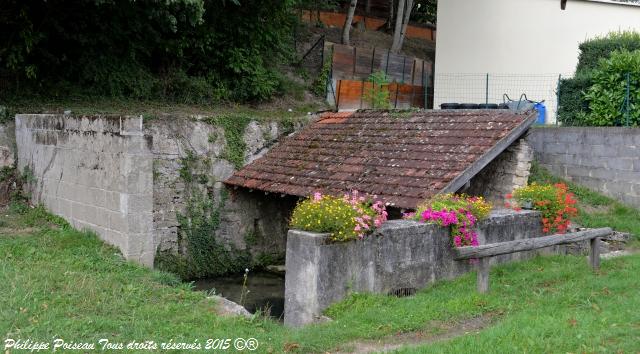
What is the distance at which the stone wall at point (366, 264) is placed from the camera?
24.7ft

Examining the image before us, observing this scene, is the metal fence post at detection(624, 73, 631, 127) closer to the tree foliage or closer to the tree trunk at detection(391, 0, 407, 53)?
the tree foliage

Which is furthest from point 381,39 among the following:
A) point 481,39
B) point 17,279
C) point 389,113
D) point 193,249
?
point 17,279

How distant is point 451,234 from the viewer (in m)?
8.74

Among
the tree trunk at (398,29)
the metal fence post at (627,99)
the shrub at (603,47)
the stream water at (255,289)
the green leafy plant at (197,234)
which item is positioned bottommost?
the stream water at (255,289)

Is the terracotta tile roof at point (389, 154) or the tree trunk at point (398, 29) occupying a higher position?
the tree trunk at point (398, 29)

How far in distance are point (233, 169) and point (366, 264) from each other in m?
5.93

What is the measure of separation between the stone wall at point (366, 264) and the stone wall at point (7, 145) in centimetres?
787

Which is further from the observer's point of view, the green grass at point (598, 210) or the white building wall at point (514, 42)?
the white building wall at point (514, 42)

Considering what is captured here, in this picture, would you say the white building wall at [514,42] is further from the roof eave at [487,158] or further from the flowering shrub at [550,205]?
the flowering shrub at [550,205]

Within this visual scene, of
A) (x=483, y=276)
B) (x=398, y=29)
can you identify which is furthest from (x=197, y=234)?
(x=398, y=29)

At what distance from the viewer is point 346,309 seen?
7.54 meters

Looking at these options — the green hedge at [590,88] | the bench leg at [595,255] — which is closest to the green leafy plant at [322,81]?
the green hedge at [590,88]

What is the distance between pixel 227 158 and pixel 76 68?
15.6 feet

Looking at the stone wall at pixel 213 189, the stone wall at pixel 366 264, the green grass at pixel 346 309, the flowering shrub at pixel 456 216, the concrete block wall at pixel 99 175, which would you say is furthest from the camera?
the stone wall at pixel 213 189
